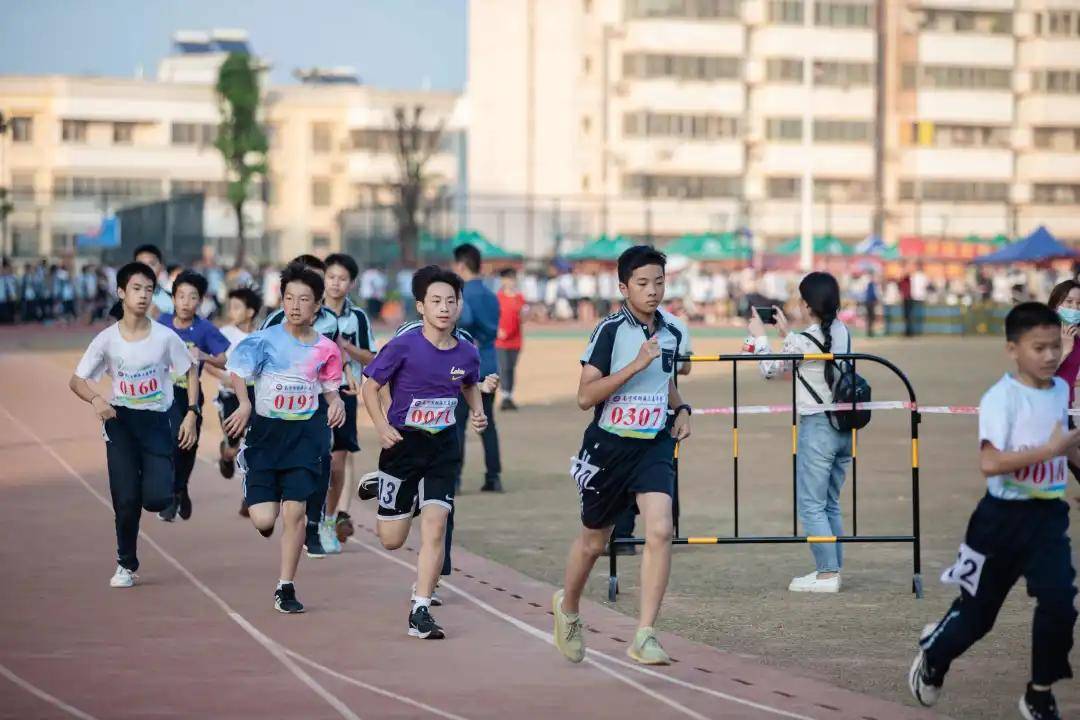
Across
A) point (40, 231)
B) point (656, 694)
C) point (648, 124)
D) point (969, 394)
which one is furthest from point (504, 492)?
point (648, 124)

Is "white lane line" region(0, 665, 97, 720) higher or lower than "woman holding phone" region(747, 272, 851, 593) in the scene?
lower

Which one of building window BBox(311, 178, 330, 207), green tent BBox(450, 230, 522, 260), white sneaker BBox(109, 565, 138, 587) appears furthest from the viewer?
building window BBox(311, 178, 330, 207)

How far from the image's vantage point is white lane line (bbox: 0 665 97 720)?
7.30 metres

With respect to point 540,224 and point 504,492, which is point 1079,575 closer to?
point 504,492

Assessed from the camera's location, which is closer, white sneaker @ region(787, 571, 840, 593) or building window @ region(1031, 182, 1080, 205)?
white sneaker @ region(787, 571, 840, 593)

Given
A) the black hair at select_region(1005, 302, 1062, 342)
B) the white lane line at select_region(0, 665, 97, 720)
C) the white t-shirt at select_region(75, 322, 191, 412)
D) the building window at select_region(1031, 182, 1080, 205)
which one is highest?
the building window at select_region(1031, 182, 1080, 205)

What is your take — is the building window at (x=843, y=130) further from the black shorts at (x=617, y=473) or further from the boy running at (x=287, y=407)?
the black shorts at (x=617, y=473)

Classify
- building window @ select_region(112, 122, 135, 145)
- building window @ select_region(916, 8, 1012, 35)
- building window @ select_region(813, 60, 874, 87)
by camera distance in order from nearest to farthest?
building window @ select_region(813, 60, 874, 87), building window @ select_region(916, 8, 1012, 35), building window @ select_region(112, 122, 135, 145)

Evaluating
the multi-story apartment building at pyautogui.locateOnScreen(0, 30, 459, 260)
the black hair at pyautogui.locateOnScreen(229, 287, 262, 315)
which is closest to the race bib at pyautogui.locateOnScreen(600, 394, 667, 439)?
the black hair at pyautogui.locateOnScreen(229, 287, 262, 315)

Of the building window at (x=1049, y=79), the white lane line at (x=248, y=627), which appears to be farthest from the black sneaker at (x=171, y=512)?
the building window at (x=1049, y=79)

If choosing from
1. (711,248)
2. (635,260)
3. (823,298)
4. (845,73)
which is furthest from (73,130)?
(635,260)

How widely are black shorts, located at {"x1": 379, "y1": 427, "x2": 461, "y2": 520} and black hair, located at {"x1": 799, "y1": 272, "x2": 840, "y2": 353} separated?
2.38m

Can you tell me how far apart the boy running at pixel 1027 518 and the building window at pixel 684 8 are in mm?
72435

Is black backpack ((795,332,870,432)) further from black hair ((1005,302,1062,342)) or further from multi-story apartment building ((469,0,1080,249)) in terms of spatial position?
multi-story apartment building ((469,0,1080,249))
